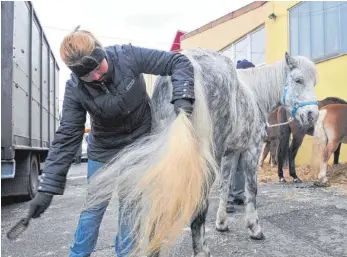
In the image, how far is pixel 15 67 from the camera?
613 centimetres

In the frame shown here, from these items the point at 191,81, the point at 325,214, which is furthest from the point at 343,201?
the point at 191,81

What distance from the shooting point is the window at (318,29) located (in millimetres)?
9219

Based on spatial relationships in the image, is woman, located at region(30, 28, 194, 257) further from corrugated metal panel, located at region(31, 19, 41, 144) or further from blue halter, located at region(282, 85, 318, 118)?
corrugated metal panel, located at region(31, 19, 41, 144)

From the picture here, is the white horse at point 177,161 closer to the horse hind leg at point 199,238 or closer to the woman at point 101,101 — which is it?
the horse hind leg at point 199,238

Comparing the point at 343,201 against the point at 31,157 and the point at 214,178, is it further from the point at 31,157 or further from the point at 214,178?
the point at 31,157

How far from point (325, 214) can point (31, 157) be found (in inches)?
216

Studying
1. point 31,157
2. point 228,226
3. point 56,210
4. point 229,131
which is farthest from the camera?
point 31,157

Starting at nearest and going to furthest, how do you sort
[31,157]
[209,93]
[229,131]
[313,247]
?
[209,93] < [229,131] < [313,247] < [31,157]

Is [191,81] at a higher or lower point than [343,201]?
higher

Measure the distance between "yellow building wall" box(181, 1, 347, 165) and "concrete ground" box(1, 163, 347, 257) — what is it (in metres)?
4.02

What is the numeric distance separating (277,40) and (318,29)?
6.08 ft

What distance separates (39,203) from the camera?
2.43m

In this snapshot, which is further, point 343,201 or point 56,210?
point 56,210

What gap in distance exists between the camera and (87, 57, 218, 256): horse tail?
2.19 metres
